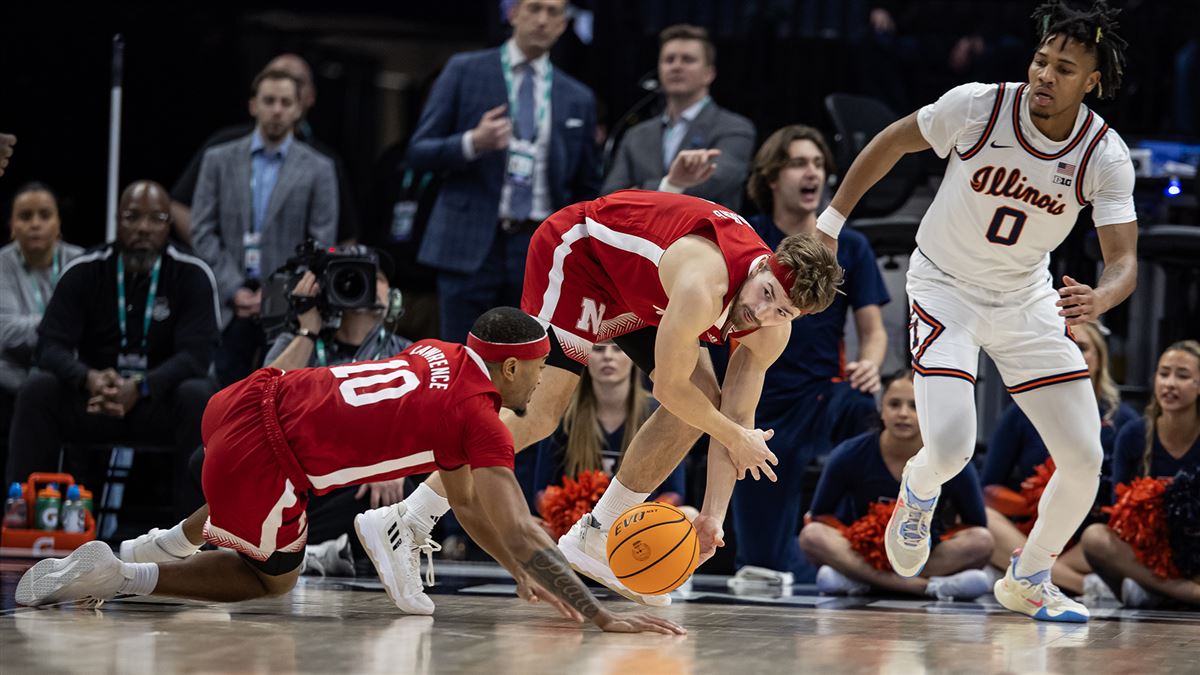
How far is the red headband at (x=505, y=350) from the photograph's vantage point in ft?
14.3

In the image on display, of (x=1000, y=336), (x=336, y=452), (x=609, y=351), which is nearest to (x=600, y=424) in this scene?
(x=609, y=351)

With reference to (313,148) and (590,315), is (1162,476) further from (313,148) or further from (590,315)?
(313,148)

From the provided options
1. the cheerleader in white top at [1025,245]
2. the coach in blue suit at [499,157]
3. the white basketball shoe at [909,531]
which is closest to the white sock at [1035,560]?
the cheerleader in white top at [1025,245]

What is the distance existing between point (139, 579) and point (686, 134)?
3.65m

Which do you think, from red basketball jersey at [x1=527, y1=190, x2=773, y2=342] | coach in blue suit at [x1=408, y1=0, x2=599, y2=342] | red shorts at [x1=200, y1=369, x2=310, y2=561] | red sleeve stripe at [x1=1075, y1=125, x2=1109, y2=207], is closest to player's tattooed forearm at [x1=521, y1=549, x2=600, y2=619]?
red shorts at [x1=200, y1=369, x2=310, y2=561]

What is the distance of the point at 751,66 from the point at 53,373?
4351mm

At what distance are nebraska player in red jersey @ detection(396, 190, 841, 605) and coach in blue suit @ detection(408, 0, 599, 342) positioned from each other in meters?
2.05

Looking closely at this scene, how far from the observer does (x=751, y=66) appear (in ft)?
30.4

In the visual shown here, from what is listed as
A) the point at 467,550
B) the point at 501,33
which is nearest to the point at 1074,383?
the point at 467,550

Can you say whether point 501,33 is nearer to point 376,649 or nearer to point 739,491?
point 739,491

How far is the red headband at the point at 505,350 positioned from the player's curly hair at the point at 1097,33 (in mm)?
1937

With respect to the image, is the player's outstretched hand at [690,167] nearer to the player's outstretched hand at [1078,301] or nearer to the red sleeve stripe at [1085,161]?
the red sleeve stripe at [1085,161]

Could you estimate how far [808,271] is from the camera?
4.41 metres

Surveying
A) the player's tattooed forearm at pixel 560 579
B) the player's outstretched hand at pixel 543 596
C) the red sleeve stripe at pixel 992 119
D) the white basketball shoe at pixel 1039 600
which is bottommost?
the white basketball shoe at pixel 1039 600
